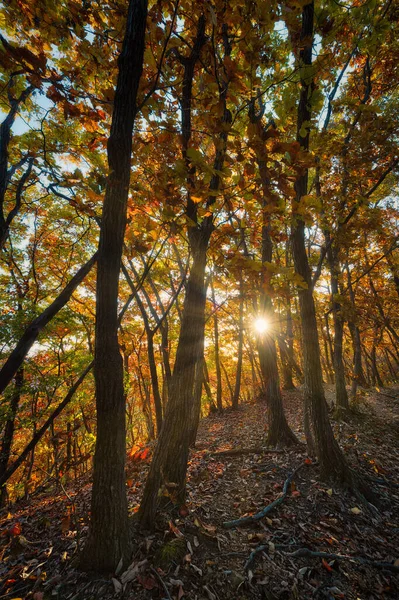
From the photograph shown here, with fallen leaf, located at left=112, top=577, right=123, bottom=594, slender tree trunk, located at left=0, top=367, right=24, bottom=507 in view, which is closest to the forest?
fallen leaf, located at left=112, top=577, right=123, bottom=594

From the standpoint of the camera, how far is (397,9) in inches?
178

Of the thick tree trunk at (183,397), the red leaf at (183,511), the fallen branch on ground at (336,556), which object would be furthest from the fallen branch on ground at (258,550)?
the thick tree trunk at (183,397)

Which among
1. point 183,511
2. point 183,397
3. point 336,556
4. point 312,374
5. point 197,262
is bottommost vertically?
point 336,556

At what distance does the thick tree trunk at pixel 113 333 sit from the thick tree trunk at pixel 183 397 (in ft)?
2.71

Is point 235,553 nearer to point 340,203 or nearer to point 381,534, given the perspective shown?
point 381,534

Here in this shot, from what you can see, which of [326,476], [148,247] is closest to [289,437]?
[326,476]

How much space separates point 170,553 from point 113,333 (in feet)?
7.89

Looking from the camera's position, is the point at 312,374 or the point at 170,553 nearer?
the point at 170,553

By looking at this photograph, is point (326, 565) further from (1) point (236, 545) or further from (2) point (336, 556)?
(1) point (236, 545)

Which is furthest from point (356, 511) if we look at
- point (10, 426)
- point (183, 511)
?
point (10, 426)

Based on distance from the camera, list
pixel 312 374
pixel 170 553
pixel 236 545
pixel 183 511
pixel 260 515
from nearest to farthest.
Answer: pixel 170 553 < pixel 236 545 < pixel 183 511 < pixel 260 515 < pixel 312 374

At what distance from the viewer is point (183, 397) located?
3273mm

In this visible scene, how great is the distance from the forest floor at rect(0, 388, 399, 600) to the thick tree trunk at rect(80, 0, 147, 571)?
0.32 meters

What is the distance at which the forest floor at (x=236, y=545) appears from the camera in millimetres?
2307
